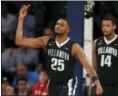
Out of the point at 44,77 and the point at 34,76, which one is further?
the point at 34,76

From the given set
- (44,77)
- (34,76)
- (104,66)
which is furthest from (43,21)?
(104,66)

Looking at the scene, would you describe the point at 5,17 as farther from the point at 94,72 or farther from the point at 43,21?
the point at 94,72

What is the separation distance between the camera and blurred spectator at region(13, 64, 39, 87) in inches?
524

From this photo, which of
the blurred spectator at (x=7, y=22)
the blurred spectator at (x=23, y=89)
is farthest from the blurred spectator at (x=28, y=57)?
the blurred spectator at (x=23, y=89)

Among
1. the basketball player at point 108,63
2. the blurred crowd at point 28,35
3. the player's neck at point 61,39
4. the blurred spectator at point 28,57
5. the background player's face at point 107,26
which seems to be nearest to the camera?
the player's neck at point 61,39

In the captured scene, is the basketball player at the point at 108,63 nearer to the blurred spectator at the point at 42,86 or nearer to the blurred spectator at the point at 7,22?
the blurred spectator at the point at 42,86

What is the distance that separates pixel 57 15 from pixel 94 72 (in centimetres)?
368

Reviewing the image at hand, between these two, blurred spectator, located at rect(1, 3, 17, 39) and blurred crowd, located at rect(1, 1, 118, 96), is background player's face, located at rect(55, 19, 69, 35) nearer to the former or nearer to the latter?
blurred crowd, located at rect(1, 1, 118, 96)

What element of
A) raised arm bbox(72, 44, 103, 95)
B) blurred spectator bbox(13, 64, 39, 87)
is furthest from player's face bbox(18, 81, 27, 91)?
raised arm bbox(72, 44, 103, 95)

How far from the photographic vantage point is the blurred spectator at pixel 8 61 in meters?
14.0

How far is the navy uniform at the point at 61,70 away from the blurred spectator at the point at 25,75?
9.62 feet

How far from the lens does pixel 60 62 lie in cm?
1033

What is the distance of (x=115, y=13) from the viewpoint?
1338cm

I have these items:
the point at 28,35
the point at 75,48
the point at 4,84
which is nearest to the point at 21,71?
the point at 4,84
